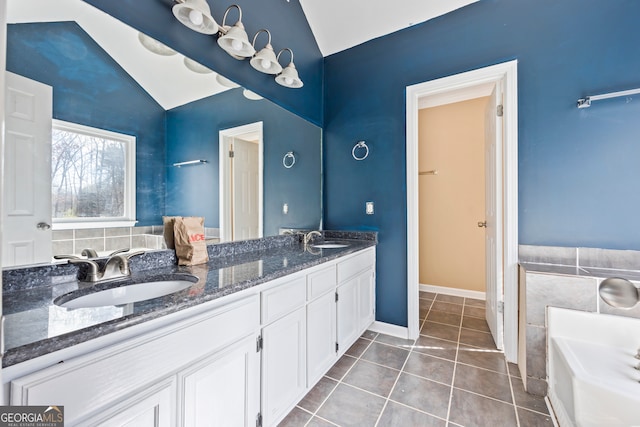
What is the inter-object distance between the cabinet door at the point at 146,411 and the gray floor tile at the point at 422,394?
49.2 inches

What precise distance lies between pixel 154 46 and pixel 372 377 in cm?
228

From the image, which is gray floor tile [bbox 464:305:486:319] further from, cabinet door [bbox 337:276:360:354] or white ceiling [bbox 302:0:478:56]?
white ceiling [bbox 302:0:478:56]

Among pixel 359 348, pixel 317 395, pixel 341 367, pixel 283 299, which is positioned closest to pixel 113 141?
pixel 283 299

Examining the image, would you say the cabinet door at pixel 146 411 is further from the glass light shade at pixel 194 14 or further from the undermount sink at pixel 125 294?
the glass light shade at pixel 194 14

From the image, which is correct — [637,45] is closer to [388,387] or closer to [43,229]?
[388,387]

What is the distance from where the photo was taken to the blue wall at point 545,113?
1.65 m

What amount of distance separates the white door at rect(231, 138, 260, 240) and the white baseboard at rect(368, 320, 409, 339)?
4.43ft

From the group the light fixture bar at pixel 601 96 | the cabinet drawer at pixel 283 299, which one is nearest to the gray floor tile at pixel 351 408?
the cabinet drawer at pixel 283 299

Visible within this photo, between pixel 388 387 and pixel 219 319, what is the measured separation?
1.24 metres

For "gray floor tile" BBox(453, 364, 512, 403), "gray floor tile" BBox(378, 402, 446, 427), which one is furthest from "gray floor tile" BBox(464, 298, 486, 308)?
"gray floor tile" BBox(378, 402, 446, 427)

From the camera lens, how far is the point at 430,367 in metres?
1.85

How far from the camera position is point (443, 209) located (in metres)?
3.38

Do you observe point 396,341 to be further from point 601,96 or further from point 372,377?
point 601,96

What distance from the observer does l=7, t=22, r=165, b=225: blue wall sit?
0.95m
